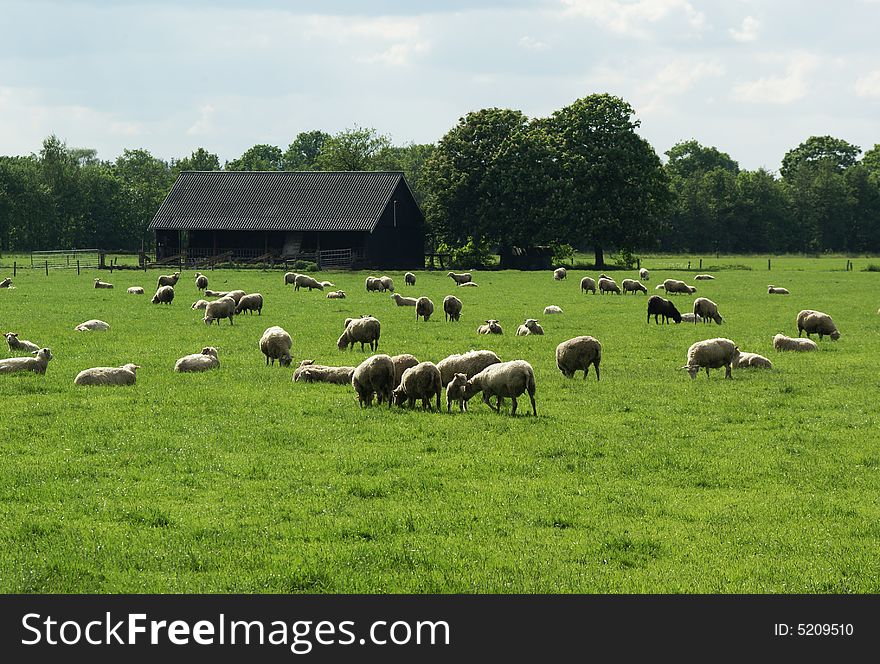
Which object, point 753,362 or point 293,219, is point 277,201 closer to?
point 293,219

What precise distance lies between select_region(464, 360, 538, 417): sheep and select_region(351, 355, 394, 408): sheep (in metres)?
1.35

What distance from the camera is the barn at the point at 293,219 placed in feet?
251

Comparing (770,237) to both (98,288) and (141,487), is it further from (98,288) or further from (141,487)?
(141,487)

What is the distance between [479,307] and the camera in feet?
128

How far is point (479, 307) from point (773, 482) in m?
26.9

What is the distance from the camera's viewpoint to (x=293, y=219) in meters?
77.7

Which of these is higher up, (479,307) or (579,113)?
(579,113)

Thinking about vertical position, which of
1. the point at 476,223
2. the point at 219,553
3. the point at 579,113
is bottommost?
the point at 219,553

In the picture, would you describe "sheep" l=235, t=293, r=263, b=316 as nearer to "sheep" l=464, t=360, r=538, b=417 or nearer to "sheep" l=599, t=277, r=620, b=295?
"sheep" l=464, t=360, r=538, b=417

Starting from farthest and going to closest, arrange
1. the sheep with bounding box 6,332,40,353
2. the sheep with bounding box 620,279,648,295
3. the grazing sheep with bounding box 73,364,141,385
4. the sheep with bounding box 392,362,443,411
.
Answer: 1. the sheep with bounding box 620,279,648,295
2. the sheep with bounding box 6,332,40,353
3. the grazing sheep with bounding box 73,364,141,385
4. the sheep with bounding box 392,362,443,411

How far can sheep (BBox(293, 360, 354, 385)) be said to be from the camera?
19562 millimetres

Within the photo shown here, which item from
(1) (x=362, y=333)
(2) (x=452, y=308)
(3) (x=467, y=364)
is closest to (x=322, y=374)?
(3) (x=467, y=364)

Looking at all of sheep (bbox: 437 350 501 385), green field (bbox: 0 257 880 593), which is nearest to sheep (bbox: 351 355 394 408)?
green field (bbox: 0 257 880 593)
